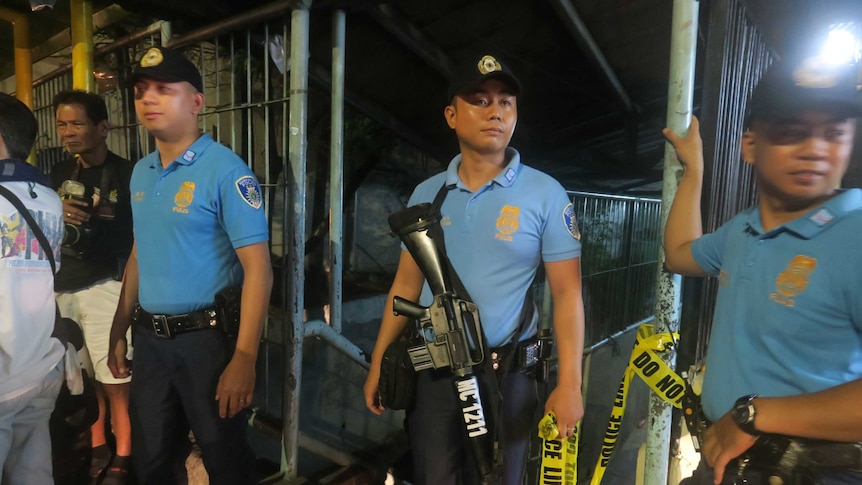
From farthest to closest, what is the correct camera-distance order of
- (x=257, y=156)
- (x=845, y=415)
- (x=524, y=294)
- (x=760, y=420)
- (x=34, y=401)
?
(x=257, y=156) < (x=34, y=401) < (x=524, y=294) < (x=760, y=420) < (x=845, y=415)

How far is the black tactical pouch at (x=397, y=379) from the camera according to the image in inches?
62.9

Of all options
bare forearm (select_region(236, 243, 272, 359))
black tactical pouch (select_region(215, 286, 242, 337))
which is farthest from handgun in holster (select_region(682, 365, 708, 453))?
black tactical pouch (select_region(215, 286, 242, 337))

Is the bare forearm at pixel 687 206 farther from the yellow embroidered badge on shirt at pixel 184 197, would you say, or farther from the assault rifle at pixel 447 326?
the yellow embroidered badge on shirt at pixel 184 197

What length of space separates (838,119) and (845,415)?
0.62 m

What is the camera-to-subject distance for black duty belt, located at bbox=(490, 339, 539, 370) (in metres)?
1.54

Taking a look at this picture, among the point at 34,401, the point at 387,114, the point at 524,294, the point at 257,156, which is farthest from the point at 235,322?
the point at 387,114

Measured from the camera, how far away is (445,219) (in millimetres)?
1622

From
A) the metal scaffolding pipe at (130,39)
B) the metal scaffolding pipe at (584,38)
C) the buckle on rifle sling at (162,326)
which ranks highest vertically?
the metal scaffolding pipe at (584,38)

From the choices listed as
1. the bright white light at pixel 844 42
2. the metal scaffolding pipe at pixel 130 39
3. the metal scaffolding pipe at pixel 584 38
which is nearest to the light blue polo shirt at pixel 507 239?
the bright white light at pixel 844 42

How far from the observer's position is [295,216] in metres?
2.24

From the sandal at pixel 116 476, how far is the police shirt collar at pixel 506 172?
220 centimetres

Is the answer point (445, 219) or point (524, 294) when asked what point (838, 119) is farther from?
point (445, 219)

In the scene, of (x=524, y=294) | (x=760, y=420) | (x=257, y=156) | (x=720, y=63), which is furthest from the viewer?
(x=257, y=156)

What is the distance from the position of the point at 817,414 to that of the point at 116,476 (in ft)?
9.25
